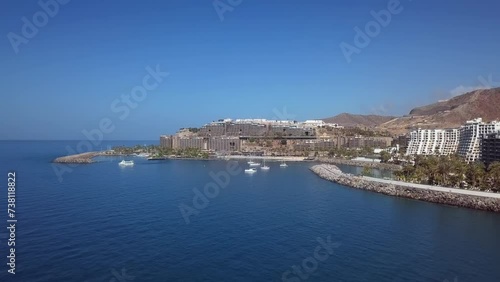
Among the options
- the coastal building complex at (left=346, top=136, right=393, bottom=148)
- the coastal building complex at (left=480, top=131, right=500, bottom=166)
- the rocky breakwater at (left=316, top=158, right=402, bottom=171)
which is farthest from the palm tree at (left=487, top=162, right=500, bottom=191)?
the coastal building complex at (left=346, top=136, right=393, bottom=148)

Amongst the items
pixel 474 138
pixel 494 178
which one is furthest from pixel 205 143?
pixel 494 178

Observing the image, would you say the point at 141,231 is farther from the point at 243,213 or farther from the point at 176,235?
the point at 243,213

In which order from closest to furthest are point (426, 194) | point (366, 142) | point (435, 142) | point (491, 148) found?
point (426, 194)
point (491, 148)
point (435, 142)
point (366, 142)

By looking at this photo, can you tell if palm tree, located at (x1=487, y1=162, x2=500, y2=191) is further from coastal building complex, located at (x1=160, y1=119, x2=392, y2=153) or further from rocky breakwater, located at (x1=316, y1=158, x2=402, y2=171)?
coastal building complex, located at (x1=160, y1=119, x2=392, y2=153)

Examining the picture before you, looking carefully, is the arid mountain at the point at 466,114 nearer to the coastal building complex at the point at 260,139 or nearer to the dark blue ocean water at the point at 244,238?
the coastal building complex at the point at 260,139

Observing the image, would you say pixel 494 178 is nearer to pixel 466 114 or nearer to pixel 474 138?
pixel 474 138

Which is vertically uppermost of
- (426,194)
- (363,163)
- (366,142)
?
(366,142)
